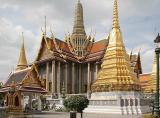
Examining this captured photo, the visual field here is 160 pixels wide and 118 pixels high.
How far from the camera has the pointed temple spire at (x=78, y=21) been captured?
53812 millimetres

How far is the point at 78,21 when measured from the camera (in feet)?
179

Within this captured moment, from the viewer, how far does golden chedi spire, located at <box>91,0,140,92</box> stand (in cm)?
3533

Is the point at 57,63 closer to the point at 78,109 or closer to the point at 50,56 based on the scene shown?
the point at 50,56

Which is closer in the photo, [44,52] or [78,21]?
[44,52]

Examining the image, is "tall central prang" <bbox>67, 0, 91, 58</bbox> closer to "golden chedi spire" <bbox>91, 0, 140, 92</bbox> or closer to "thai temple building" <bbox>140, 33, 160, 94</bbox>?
"thai temple building" <bbox>140, 33, 160, 94</bbox>

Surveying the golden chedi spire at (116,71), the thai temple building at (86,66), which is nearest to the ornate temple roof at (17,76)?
the thai temple building at (86,66)

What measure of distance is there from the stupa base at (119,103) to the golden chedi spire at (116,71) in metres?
0.89

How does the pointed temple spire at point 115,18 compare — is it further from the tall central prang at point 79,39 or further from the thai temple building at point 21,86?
the thai temple building at point 21,86

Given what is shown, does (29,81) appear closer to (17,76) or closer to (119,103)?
(17,76)

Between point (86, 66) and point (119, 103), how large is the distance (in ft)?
66.9

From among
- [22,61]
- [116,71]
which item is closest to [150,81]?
[116,71]

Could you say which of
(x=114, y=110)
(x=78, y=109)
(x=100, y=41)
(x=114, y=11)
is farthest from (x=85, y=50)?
(x=78, y=109)

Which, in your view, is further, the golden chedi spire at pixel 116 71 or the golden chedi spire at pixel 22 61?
the golden chedi spire at pixel 22 61

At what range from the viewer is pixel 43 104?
41.3 meters
